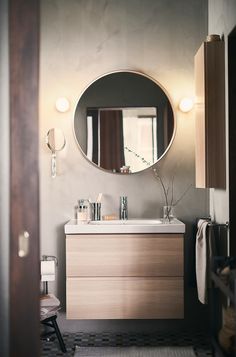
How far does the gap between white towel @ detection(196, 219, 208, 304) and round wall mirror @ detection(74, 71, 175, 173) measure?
769mm

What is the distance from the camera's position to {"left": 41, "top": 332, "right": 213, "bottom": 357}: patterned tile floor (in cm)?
379

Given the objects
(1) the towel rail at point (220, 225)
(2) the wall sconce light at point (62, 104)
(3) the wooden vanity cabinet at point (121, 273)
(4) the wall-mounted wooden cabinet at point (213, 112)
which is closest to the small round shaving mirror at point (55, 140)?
(2) the wall sconce light at point (62, 104)

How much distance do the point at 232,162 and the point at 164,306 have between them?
3.76ft

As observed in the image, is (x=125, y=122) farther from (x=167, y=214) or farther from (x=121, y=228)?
(x=121, y=228)

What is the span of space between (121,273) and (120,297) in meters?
0.17

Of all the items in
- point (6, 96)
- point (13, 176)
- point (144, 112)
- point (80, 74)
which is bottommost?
point (13, 176)

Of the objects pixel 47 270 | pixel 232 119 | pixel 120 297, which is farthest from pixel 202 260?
pixel 47 270

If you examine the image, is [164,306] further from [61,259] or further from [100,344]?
[61,259]

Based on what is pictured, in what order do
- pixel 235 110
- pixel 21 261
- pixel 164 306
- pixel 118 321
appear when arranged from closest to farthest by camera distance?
pixel 21 261 < pixel 235 110 < pixel 164 306 < pixel 118 321

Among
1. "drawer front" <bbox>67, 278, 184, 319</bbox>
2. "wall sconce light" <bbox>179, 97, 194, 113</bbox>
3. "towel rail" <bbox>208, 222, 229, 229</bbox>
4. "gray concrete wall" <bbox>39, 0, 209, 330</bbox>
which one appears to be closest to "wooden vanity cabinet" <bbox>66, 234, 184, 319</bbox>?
"drawer front" <bbox>67, 278, 184, 319</bbox>

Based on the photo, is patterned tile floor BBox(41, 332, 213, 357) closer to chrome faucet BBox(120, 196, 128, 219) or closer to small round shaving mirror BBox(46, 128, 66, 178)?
chrome faucet BBox(120, 196, 128, 219)

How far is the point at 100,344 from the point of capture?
3893 millimetres

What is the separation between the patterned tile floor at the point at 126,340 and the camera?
3.79m

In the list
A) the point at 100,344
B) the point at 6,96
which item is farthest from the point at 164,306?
the point at 6,96
